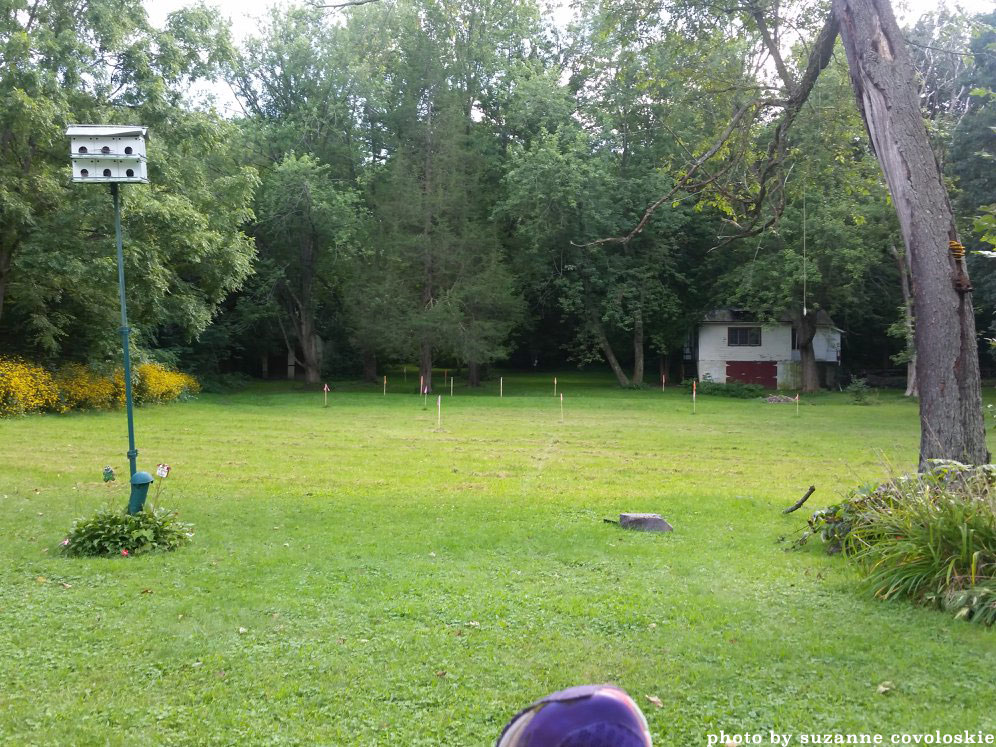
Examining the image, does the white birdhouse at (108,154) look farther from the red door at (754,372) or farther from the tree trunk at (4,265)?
the red door at (754,372)

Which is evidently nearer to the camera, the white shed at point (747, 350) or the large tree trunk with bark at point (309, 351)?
the white shed at point (747, 350)

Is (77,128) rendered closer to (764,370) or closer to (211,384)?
(211,384)

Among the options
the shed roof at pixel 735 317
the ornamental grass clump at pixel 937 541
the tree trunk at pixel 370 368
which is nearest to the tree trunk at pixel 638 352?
the shed roof at pixel 735 317

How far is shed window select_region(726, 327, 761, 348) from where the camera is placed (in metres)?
40.2

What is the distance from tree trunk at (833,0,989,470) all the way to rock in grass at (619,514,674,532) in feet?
8.08

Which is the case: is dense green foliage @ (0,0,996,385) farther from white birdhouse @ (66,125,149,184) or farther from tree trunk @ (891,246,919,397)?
white birdhouse @ (66,125,149,184)

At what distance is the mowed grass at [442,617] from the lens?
161 inches

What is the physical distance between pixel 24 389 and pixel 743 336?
3069 cm

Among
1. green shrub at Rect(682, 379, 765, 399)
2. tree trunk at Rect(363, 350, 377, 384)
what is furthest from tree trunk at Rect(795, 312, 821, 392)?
tree trunk at Rect(363, 350, 377, 384)

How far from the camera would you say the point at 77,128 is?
24.9 feet

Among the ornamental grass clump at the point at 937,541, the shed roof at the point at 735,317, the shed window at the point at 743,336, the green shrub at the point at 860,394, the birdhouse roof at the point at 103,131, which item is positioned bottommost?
the green shrub at the point at 860,394

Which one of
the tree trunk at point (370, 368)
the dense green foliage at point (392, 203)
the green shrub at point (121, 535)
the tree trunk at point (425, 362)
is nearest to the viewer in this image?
the green shrub at point (121, 535)

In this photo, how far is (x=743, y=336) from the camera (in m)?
40.4
